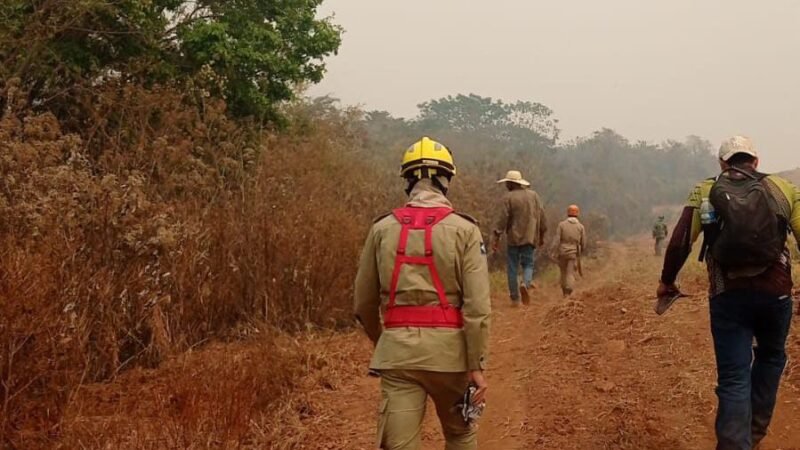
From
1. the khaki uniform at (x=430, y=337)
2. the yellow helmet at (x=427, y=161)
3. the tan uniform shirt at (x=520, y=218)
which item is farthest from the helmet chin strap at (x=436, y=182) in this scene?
the tan uniform shirt at (x=520, y=218)

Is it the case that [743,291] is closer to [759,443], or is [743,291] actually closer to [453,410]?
[759,443]

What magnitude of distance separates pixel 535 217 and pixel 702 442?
20.9 ft

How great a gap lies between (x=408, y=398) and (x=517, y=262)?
8068 mm

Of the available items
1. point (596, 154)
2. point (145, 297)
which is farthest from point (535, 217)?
point (596, 154)

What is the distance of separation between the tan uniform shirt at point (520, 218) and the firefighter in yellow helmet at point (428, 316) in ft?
24.7

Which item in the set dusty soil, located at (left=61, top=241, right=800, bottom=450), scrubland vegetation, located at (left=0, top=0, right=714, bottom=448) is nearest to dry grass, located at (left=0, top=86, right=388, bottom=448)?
scrubland vegetation, located at (left=0, top=0, right=714, bottom=448)

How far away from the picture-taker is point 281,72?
584 inches

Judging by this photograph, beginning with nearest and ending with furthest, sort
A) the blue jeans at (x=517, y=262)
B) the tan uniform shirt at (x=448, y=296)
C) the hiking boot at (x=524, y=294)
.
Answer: the tan uniform shirt at (x=448, y=296)
the blue jeans at (x=517, y=262)
the hiking boot at (x=524, y=294)

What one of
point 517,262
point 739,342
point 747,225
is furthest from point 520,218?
point 747,225

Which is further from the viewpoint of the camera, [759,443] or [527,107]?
[527,107]

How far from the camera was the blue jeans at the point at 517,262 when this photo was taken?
1128cm

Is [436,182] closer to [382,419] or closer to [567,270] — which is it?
[382,419]

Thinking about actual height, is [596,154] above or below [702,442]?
above

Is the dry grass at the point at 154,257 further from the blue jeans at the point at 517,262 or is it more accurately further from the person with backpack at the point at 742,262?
the person with backpack at the point at 742,262
